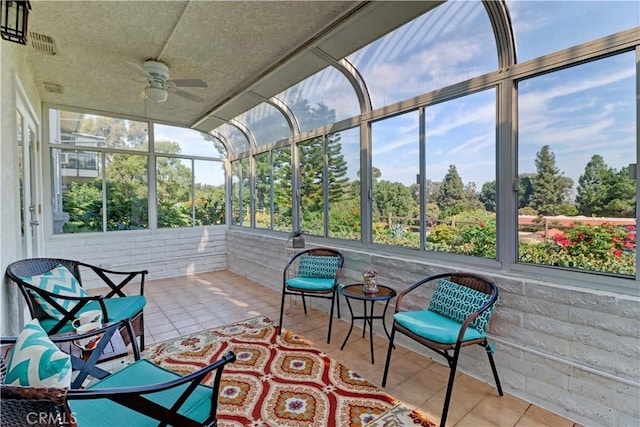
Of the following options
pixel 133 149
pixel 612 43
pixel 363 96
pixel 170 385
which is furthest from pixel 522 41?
pixel 133 149

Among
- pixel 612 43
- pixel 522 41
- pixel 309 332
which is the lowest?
pixel 309 332

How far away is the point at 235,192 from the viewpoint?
6273mm

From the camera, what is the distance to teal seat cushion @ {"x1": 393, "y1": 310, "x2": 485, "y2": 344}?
188 centimetres

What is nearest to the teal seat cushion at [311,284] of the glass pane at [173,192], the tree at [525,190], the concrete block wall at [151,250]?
the tree at [525,190]

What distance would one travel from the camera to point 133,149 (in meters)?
5.37

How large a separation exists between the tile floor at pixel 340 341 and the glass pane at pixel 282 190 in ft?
3.69

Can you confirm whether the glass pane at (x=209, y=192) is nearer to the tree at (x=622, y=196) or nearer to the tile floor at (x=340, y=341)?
the tile floor at (x=340, y=341)

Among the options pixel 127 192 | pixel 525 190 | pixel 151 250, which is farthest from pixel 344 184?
pixel 127 192

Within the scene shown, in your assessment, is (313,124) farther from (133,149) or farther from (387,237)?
(133,149)

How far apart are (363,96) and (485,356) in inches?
107

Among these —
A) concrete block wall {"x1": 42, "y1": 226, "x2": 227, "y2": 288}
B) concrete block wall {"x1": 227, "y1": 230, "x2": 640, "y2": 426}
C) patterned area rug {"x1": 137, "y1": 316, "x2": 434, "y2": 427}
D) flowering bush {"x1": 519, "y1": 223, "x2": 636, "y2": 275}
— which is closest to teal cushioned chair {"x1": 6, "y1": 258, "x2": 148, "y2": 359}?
patterned area rug {"x1": 137, "y1": 316, "x2": 434, "y2": 427}

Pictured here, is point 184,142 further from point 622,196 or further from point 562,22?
point 622,196

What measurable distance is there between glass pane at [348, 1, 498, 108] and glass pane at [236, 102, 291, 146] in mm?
1761

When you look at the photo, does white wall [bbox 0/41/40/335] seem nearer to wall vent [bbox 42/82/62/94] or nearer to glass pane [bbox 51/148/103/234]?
→ wall vent [bbox 42/82/62/94]
